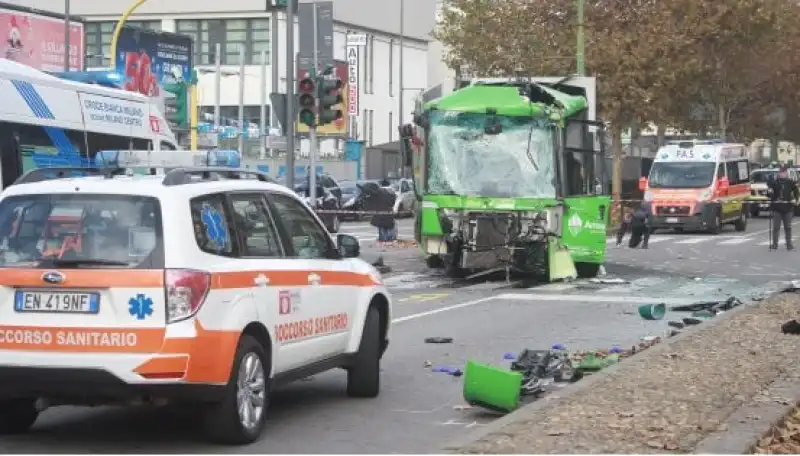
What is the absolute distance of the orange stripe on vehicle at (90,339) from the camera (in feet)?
25.9

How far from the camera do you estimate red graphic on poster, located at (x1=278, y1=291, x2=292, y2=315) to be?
895 centimetres

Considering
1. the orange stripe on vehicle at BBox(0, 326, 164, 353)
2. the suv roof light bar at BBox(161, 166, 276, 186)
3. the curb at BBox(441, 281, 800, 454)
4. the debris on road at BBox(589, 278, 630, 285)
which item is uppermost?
the suv roof light bar at BBox(161, 166, 276, 186)

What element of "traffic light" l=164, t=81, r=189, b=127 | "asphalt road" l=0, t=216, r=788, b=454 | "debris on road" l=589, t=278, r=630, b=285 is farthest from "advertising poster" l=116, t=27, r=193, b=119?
"debris on road" l=589, t=278, r=630, b=285

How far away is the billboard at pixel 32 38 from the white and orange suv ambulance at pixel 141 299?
39.6 m

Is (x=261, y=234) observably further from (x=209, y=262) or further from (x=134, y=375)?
(x=134, y=375)

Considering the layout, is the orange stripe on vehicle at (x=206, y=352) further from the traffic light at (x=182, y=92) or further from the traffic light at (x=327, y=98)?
the traffic light at (x=182, y=92)

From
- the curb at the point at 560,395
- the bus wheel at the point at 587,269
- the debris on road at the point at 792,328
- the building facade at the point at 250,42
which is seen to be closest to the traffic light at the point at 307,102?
the bus wheel at the point at 587,269

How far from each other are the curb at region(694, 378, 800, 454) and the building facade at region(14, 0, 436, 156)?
202 ft

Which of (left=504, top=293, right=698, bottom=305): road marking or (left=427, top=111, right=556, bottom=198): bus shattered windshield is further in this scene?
(left=427, top=111, right=556, bottom=198): bus shattered windshield

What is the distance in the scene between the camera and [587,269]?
23109 millimetres

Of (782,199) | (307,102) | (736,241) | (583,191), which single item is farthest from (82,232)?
(736,241)

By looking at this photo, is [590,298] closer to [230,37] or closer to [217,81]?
[217,81]

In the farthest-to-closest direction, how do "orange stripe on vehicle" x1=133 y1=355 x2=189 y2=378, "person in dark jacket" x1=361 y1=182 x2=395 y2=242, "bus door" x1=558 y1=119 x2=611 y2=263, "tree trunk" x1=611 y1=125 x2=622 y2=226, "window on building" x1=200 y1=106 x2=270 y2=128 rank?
"window on building" x1=200 y1=106 x2=270 y2=128 < "person in dark jacket" x1=361 y1=182 x2=395 y2=242 < "tree trunk" x1=611 y1=125 x2=622 y2=226 < "bus door" x1=558 y1=119 x2=611 y2=263 < "orange stripe on vehicle" x1=133 y1=355 x2=189 y2=378

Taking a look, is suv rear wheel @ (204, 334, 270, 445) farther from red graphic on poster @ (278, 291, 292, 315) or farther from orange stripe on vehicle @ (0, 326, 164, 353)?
orange stripe on vehicle @ (0, 326, 164, 353)
